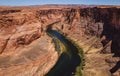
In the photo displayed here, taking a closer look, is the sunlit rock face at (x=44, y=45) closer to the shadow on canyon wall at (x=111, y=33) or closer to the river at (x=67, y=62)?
the shadow on canyon wall at (x=111, y=33)

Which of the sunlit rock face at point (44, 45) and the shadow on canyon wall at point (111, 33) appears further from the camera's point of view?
the shadow on canyon wall at point (111, 33)

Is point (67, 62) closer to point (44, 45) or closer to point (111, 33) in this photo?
point (44, 45)

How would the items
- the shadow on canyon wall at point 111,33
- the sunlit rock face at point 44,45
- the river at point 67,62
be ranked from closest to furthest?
the sunlit rock face at point 44,45
the river at point 67,62
the shadow on canyon wall at point 111,33

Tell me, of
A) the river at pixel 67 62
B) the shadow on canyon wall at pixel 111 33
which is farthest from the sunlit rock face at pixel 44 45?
the river at pixel 67 62

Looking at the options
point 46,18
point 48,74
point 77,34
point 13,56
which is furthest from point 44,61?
point 46,18

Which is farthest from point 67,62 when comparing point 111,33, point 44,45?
point 111,33

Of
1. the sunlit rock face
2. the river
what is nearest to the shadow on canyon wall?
the sunlit rock face

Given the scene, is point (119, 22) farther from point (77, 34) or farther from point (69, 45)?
point (77, 34)

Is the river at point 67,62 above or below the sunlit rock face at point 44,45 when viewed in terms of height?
below
